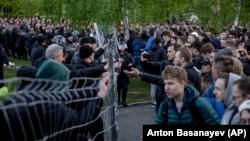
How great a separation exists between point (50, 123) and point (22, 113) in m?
0.33

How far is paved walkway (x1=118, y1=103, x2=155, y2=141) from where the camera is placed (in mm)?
10062

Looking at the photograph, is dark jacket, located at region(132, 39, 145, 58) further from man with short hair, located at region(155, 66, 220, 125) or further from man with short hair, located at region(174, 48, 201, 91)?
man with short hair, located at region(155, 66, 220, 125)

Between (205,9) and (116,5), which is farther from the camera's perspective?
(205,9)

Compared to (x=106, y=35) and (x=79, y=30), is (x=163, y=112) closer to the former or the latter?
(x=106, y=35)

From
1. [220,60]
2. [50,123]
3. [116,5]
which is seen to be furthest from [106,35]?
[50,123]

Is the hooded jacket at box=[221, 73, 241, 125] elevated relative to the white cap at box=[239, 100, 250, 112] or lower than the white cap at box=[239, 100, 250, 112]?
lower

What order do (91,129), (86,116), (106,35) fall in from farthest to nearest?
(106,35), (91,129), (86,116)

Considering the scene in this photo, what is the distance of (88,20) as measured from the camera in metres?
19.2
